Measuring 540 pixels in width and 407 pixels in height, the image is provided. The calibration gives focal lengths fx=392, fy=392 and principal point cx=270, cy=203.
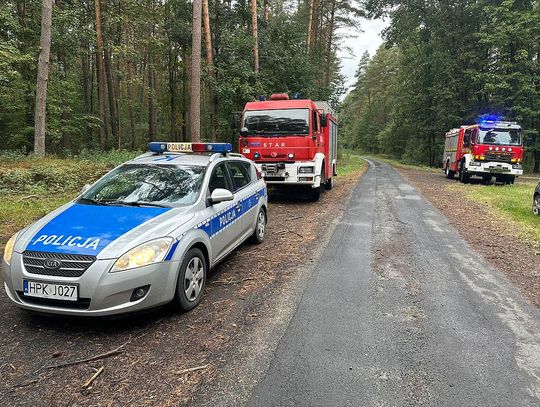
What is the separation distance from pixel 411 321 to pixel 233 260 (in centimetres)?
286

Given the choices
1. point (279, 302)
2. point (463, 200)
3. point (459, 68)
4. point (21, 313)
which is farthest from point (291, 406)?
point (459, 68)

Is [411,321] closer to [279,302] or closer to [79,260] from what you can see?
[279,302]

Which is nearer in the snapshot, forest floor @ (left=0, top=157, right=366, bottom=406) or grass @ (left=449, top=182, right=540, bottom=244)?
forest floor @ (left=0, top=157, right=366, bottom=406)

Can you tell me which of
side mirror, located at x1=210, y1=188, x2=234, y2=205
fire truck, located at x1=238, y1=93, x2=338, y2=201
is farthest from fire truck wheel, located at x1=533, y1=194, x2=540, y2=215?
side mirror, located at x1=210, y1=188, x2=234, y2=205

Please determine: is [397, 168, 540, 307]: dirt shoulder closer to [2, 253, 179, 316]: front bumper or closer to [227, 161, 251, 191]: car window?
[227, 161, 251, 191]: car window

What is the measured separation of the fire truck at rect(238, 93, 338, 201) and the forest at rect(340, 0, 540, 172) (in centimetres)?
1972

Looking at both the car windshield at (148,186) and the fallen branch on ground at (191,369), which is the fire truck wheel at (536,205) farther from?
the fallen branch on ground at (191,369)

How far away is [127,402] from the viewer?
272cm

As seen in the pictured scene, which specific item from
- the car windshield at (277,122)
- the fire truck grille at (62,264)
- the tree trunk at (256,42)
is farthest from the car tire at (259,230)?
the tree trunk at (256,42)

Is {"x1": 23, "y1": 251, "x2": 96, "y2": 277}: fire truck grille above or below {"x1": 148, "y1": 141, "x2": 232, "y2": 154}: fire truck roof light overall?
below

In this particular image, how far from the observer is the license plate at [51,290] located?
3.40 meters

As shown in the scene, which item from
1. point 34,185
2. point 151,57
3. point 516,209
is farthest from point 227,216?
point 151,57

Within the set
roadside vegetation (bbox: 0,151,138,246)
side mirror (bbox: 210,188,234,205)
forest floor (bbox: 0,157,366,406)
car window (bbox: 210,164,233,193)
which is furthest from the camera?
roadside vegetation (bbox: 0,151,138,246)

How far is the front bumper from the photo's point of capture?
3.40m
